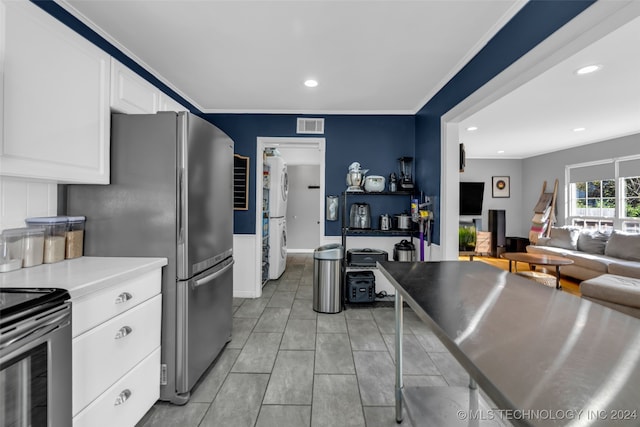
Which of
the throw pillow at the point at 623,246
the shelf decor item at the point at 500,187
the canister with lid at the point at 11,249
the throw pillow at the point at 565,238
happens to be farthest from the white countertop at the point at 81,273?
the shelf decor item at the point at 500,187

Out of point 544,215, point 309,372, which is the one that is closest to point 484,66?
point 309,372

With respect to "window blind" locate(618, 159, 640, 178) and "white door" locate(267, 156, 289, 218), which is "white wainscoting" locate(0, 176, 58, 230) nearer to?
"white door" locate(267, 156, 289, 218)

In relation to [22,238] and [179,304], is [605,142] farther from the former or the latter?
[22,238]

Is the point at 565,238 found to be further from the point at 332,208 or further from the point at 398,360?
the point at 398,360

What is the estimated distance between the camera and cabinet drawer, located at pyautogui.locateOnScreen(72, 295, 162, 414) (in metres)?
1.23

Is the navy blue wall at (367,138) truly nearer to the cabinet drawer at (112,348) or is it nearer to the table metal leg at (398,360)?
the table metal leg at (398,360)

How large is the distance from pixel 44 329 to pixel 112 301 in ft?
1.35

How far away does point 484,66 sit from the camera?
85.4 inches

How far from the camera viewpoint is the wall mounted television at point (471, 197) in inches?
289

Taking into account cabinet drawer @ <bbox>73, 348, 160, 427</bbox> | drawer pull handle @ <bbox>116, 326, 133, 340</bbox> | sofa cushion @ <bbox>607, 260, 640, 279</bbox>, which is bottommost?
cabinet drawer @ <bbox>73, 348, 160, 427</bbox>

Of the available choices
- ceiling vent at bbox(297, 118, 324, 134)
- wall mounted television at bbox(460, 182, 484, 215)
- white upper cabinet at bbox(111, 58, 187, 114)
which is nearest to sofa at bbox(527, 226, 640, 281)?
wall mounted television at bbox(460, 182, 484, 215)

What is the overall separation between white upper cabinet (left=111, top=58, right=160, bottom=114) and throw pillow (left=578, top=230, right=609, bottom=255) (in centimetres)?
690

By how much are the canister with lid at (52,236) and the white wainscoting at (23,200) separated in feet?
0.22

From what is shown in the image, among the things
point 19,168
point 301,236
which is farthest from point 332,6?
point 301,236
